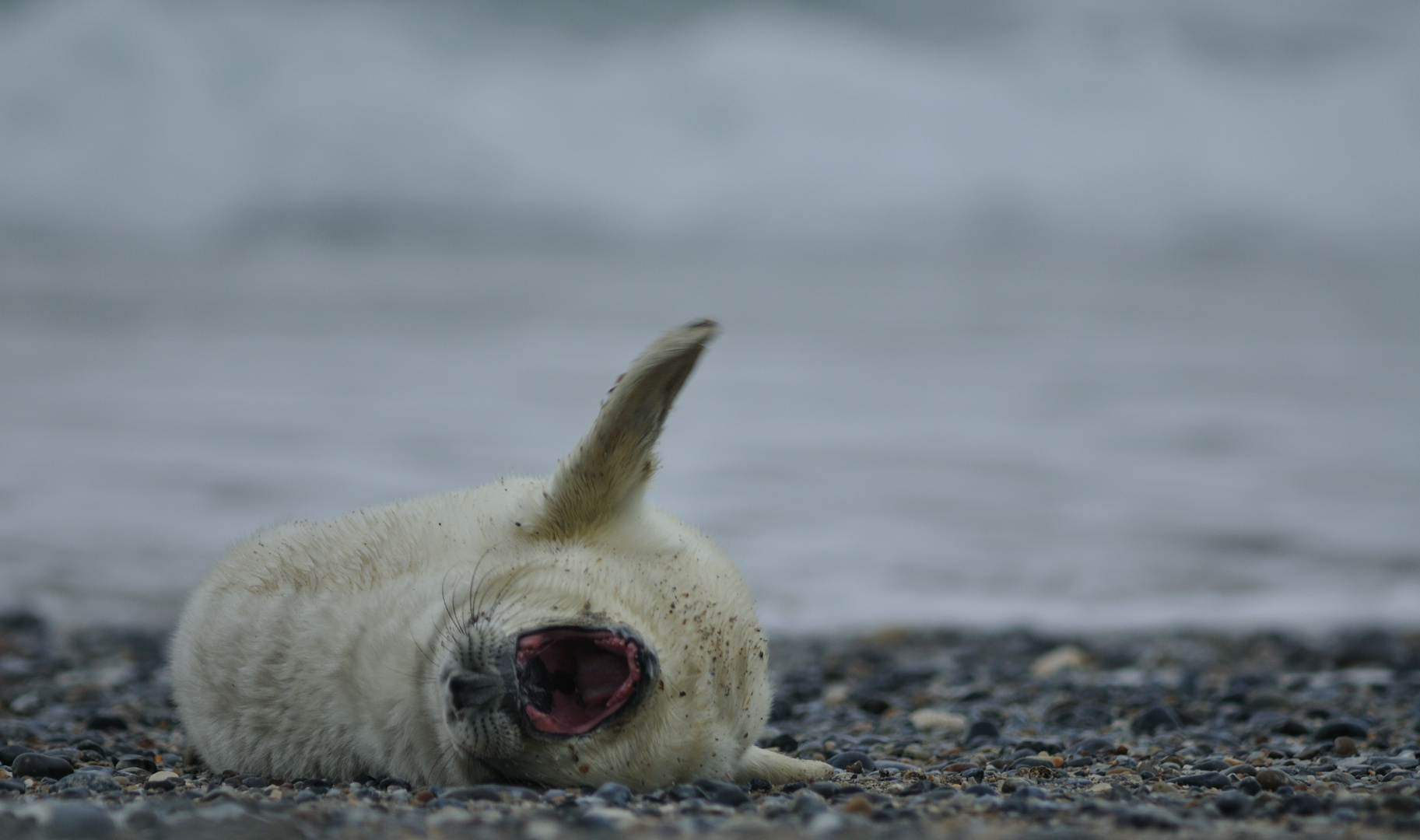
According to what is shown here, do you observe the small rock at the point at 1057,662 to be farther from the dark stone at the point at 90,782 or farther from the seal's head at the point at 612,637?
the dark stone at the point at 90,782

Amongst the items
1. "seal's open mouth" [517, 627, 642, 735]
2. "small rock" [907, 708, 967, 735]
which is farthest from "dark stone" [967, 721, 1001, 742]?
"seal's open mouth" [517, 627, 642, 735]

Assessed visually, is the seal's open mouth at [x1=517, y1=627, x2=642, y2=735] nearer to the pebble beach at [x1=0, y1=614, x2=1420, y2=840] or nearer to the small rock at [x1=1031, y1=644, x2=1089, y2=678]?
the pebble beach at [x1=0, y1=614, x2=1420, y2=840]

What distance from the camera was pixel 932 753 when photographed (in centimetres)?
435

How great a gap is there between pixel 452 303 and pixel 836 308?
47.9 ft

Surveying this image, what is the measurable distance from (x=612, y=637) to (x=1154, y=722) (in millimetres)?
2939

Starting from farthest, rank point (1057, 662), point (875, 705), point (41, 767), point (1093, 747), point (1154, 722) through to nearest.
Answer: point (1057, 662) → point (875, 705) → point (1154, 722) → point (1093, 747) → point (41, 767)

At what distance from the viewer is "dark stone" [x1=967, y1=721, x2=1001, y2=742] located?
4.64m

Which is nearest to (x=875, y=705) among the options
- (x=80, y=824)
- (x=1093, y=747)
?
(x=1093, y=747)

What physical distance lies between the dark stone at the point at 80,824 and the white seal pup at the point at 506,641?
69 centimetres

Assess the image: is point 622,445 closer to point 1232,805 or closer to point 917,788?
point 917,788

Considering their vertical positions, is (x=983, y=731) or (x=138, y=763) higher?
(x=983, y=731)

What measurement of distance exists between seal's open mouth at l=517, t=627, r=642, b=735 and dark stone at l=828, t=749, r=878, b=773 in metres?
1.37

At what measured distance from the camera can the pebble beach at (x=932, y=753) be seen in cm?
271

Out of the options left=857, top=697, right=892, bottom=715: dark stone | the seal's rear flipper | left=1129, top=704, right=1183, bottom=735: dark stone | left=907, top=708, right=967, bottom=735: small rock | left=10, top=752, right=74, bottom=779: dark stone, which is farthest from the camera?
left=857, top=697, right=892, bottom=715: dark stone
